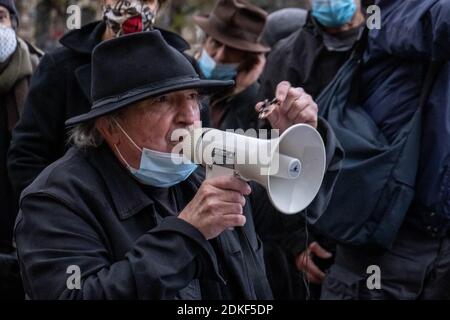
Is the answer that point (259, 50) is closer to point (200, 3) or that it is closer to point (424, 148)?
point (424, 148)

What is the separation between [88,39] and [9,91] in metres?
0.88

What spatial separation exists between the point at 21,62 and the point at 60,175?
225 cm

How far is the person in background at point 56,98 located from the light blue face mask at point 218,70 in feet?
4.10

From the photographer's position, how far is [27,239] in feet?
7.92

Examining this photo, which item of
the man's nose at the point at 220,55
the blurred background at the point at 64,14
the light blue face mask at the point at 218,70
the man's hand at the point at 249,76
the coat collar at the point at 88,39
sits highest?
the coat collar at the point at 88,39

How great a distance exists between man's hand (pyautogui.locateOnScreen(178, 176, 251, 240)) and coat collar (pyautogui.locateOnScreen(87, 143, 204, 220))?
308mm

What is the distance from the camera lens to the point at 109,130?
2645 millimetres

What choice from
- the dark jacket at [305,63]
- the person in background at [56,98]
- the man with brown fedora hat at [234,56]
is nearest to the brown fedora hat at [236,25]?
the man with brown fedora hat at [234,56]

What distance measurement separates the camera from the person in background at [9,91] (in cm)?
422

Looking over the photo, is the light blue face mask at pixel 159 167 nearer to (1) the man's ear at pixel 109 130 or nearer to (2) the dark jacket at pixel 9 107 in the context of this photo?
(1) the man's ear at pixel 109 130

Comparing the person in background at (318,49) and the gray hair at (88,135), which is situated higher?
the gray hair at (88,135)

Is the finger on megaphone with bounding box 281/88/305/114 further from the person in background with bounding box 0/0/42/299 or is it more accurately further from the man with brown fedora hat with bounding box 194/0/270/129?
the man with brown fedora hat with bounding box 194/0/270/129

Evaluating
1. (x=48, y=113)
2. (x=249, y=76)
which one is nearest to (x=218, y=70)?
(x=249, y=76)
